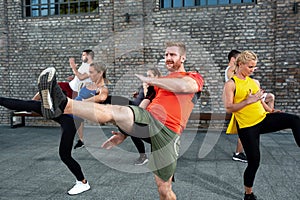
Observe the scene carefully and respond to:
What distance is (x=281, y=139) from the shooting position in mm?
7254

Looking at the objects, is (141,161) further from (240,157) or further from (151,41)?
(151,41)

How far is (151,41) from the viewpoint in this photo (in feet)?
28.9

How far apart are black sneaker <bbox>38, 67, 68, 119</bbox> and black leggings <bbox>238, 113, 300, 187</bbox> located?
84.5 inches

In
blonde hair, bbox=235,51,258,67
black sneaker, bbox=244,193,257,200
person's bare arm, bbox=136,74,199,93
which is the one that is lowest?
black sneaker, bbox=244,193,257,200

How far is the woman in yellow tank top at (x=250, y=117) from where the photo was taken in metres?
3.28

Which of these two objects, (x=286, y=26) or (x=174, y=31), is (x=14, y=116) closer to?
(x=174, y=31)

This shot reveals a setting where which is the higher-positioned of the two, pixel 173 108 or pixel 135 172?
pixel 173 108

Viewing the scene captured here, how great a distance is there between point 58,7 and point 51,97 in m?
8.01

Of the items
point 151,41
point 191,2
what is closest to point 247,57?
point 151,41

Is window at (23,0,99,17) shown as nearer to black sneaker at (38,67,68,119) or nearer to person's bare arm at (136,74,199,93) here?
black sneaker at (38,67,68,119)

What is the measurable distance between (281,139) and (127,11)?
233 inches

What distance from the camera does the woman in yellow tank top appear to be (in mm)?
3279

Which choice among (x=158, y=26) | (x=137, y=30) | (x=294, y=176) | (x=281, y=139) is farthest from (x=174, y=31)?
(x=294, y=176)

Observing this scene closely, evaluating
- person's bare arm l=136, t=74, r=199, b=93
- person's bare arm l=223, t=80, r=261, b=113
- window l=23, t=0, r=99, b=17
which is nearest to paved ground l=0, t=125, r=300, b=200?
person's bare arm l=223, t=80, r=261, b=113
